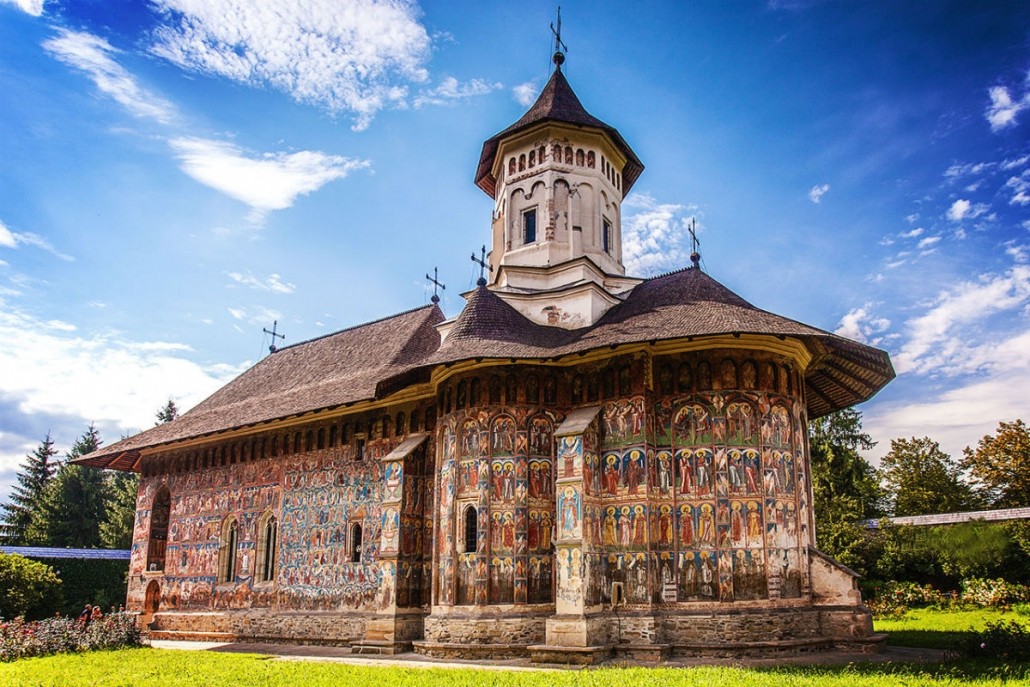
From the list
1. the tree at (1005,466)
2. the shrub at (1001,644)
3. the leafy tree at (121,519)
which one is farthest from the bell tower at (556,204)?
the leafy tree at (121,519)

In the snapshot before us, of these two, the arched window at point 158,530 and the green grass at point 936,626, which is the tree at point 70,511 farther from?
the green grass at point 936,626

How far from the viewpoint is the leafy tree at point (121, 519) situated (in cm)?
3834

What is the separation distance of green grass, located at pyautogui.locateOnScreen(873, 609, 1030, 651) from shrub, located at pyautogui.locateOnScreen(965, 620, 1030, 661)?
0.68m

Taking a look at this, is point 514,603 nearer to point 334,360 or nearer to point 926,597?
point 334,360

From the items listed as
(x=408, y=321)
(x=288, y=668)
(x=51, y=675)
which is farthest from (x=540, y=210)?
(x=51, y=675)

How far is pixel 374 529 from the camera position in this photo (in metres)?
19.7

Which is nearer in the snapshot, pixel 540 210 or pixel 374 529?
pixel 374 529

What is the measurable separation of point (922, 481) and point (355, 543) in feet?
86.5

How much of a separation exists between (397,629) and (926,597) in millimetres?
15314

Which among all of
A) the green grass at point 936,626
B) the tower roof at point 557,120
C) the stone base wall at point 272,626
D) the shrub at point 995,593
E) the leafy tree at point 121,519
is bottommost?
the stone base wall at point 272,626

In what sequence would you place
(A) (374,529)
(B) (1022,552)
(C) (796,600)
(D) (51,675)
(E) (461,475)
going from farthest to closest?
(B) (1022,552)
(A) (374,529)
(E) (461,475)
(C) (796,600)
(D) (51,675)

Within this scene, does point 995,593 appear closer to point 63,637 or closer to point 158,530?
point 63,637

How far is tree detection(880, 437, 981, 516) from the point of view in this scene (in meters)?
34.2

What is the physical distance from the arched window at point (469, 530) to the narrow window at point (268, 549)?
24.8 ft
